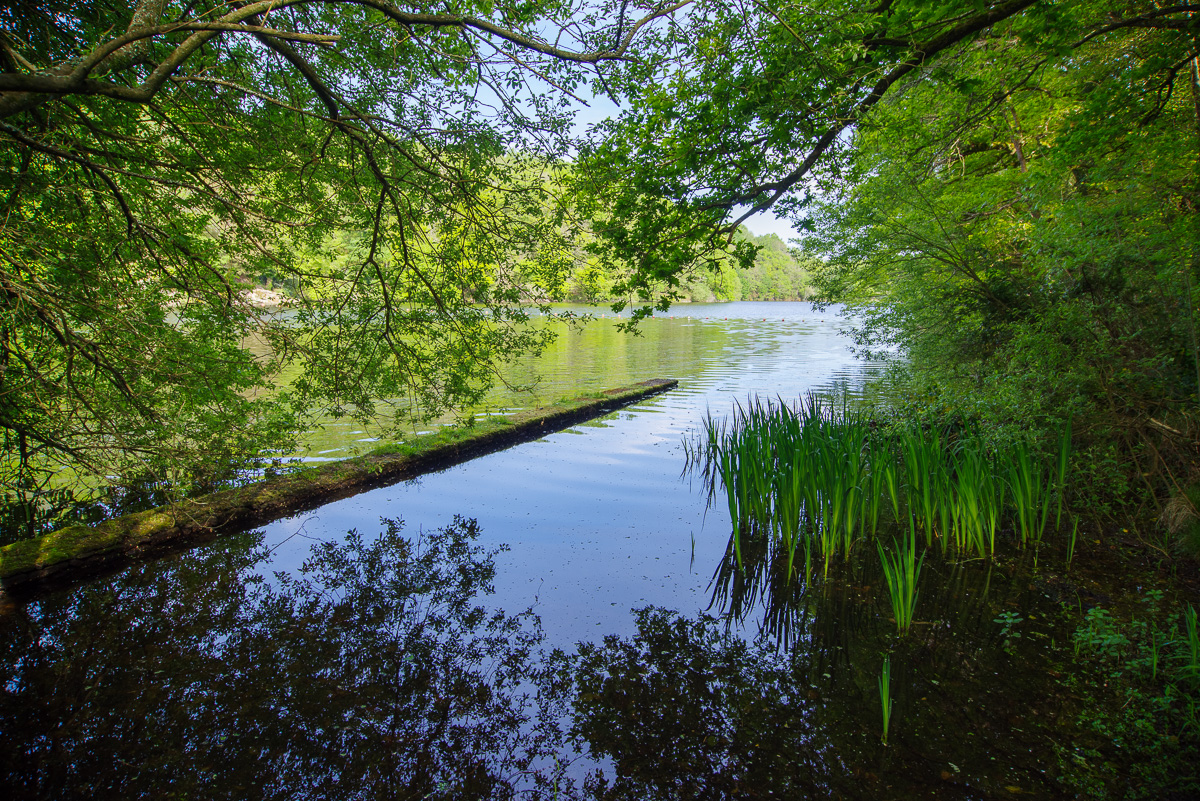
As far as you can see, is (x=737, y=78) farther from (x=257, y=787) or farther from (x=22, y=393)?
(x=22, y=393)

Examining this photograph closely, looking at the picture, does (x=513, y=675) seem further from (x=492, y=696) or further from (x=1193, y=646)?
(x=1193, y=646)

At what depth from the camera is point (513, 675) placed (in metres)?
3.20

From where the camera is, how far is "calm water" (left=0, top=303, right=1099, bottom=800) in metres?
2.45

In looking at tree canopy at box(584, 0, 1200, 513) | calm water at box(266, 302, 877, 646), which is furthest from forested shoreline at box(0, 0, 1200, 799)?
calm water at box(266, 302, 877, 646)

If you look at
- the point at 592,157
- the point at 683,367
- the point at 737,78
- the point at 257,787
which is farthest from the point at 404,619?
the point at 683,367

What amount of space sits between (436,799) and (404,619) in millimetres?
1627

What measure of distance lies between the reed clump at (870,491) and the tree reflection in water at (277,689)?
2.45m

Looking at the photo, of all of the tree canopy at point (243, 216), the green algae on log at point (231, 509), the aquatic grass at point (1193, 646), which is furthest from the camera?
the green algae on log at point (231, 509)

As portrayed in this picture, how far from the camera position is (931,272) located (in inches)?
307

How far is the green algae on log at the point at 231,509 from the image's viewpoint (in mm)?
4312

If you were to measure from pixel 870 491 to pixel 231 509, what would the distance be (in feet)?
20.4

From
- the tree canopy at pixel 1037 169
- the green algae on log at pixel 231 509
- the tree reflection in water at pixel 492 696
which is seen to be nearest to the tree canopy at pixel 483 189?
the tree canopy at pixel 1037 169

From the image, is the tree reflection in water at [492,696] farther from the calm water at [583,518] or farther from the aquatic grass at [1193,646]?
the aquatic grass at [1193,646]

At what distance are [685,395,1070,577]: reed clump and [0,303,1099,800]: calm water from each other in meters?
0.33
